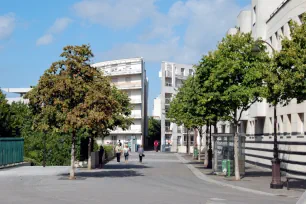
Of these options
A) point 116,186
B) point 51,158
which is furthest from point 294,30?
point 51,158

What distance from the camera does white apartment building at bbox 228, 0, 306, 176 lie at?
30797 millimetres

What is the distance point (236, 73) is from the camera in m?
27.8

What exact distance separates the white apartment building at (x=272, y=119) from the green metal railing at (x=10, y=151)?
57.5ft

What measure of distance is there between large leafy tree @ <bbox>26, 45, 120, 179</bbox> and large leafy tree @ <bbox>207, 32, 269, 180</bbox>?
231 inches

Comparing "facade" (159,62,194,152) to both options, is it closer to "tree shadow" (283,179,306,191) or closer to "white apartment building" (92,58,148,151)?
"white apartment building" (92,58,148,151)

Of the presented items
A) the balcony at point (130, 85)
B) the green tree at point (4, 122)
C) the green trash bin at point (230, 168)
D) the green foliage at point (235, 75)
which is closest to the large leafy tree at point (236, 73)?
the green foliage at point (235, 75)

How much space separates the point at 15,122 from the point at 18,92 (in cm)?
7874

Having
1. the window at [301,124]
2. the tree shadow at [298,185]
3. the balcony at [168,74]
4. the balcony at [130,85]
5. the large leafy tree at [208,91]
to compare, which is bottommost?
the tree shadow at [298,185]

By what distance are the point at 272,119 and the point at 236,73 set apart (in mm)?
11425

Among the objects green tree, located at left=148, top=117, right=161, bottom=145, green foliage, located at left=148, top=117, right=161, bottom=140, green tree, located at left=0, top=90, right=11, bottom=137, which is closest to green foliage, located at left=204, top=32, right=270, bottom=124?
green tree, located at left=0, top=90, right=11, bottom=137

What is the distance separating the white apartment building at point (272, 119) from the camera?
30797 mm

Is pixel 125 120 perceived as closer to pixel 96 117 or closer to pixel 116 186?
pixel 96 117

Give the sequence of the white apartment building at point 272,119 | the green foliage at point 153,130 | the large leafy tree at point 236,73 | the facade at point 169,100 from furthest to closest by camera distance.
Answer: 1. the green foliage at point 153,130
2. the facade at point 169,100
3. the white apartment building at point 272,119
4. the large leafy tree at point 236,73

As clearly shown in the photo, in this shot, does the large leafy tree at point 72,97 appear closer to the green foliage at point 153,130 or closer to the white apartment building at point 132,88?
the white apartment building at point 132,88
